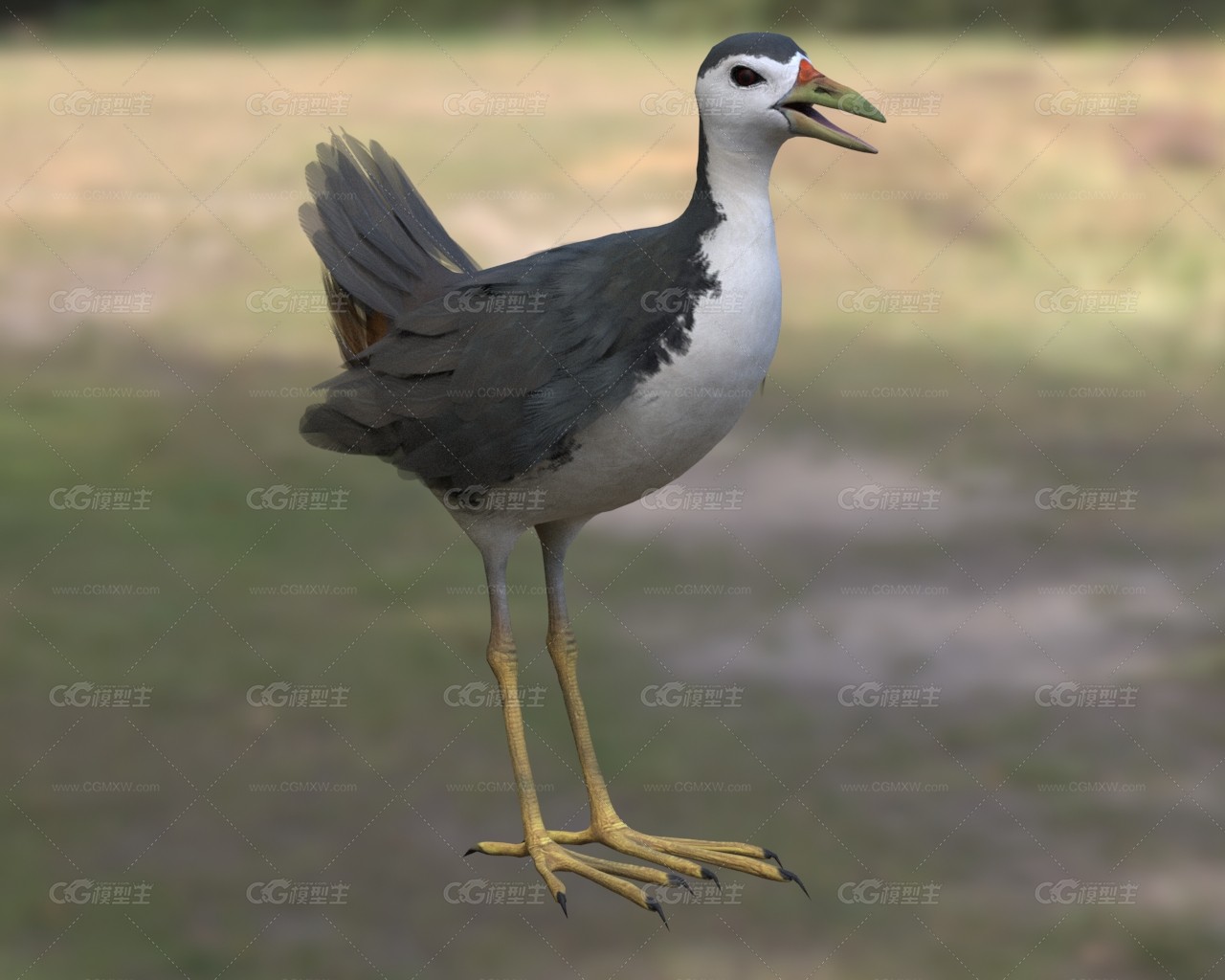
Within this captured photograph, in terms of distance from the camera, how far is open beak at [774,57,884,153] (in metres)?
4.46

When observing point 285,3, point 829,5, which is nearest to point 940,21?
point 829,5

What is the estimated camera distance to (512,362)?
16.5ft

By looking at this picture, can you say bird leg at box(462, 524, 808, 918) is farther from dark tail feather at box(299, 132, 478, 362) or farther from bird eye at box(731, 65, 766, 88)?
bird eye at box(731, 65, 766, 88)

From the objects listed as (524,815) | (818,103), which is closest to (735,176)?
(818,103)

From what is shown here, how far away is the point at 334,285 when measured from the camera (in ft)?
18.4

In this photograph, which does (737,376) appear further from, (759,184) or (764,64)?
(764,64)

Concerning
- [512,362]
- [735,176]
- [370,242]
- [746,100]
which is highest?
[746,100]

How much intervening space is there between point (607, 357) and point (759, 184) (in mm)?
716

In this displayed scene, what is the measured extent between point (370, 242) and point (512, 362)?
90 cm

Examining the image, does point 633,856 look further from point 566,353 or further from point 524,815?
point 566,353

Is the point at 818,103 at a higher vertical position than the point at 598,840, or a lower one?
higher

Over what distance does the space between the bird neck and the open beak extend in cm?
16

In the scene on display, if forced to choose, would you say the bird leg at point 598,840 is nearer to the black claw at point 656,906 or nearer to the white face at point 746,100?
the black claw at point 656,906

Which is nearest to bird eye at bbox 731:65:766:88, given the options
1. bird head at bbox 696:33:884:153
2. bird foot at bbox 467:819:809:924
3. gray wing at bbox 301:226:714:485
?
bird head at bbox 696:33:884:153
